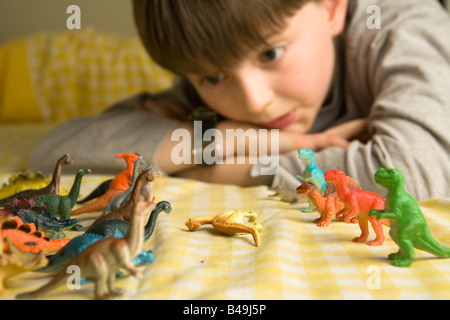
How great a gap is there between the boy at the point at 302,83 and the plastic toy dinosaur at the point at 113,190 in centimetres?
27

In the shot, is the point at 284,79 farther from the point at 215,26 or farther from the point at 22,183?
the point at 22,183

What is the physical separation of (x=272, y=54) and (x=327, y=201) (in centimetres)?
42

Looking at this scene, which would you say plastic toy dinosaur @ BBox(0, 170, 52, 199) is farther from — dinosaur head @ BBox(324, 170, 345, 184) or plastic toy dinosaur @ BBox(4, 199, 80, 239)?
dinosaur head @ BBox(324, 170, 345, 184)

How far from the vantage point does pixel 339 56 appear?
1143 millimetres

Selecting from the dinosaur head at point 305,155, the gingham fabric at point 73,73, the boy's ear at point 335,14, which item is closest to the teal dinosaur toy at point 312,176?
the dinosaur head at point 305,155

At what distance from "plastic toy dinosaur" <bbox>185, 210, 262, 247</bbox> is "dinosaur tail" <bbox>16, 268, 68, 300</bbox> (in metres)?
0.20

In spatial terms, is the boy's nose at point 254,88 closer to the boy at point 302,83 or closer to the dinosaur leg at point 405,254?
the boy at point 302,83

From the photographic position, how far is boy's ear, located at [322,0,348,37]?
3.49ft

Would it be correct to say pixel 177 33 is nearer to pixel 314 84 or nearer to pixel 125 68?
pixel 314 84

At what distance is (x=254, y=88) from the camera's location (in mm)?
912

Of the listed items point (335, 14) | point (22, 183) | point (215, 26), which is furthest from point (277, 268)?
point (335, 14)

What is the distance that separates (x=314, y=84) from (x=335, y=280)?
0.63 m

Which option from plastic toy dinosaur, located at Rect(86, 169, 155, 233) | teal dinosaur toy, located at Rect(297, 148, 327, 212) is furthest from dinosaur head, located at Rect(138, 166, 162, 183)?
teal dinosaur toy, located at Rect(297, 148, 327, 212)
